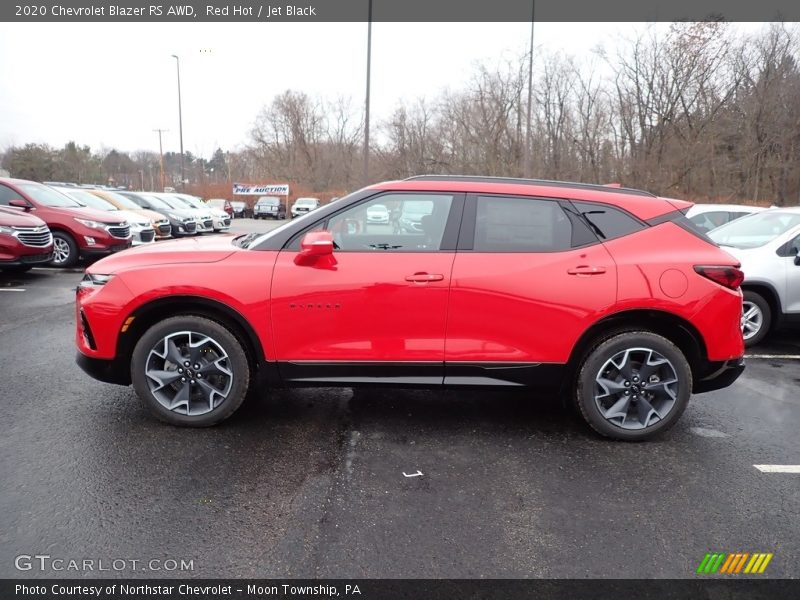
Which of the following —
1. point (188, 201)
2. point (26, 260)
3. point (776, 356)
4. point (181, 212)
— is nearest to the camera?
point (776, 356)

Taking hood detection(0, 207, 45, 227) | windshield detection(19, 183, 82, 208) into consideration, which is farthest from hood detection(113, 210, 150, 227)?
hood detection(0, 207, 45, 227)

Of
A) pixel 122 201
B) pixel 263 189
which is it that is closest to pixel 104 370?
pixel 122 201

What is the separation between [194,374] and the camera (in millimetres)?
3557

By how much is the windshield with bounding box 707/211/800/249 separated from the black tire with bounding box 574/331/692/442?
3792 mm

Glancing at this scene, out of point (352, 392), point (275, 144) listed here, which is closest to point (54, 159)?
point (275, 144)

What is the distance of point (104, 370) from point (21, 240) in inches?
263

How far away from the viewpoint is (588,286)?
3422mm

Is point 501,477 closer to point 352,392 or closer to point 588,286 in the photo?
point 588,286

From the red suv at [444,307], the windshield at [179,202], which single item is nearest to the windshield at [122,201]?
the windshield at [179,202]

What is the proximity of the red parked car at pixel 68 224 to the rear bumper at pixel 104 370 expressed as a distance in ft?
26.4

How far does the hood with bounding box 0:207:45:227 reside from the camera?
8.53 metres

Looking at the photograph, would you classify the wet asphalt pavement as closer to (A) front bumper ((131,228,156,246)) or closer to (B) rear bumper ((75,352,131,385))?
(B) rear bumper ((75,352,131,385))
